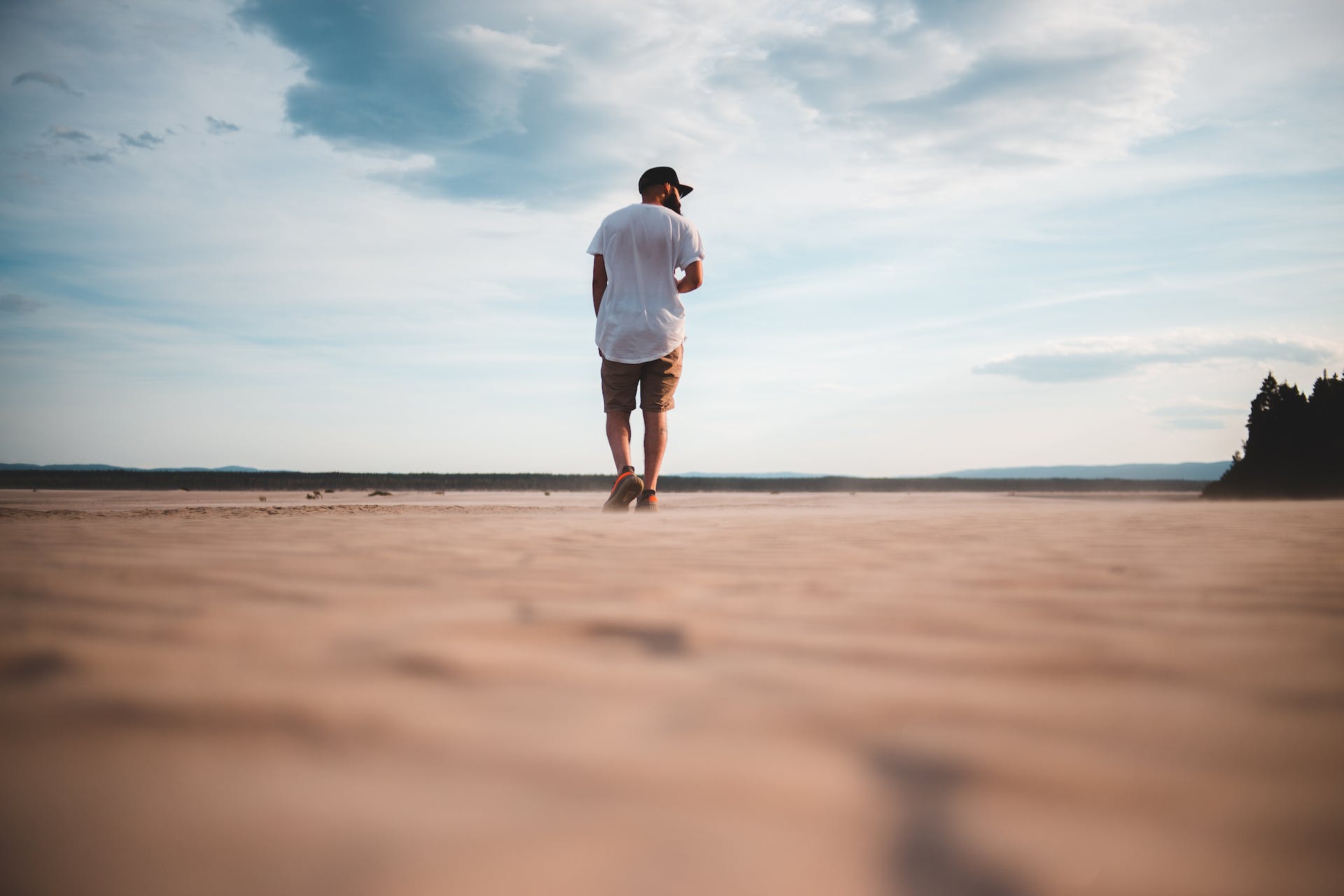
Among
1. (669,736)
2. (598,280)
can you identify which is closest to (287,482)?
(598,280)

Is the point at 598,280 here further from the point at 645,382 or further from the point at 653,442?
the point at 653,442

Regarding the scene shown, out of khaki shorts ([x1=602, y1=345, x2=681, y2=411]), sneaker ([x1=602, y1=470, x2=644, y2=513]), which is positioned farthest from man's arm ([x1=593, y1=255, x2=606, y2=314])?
sneaker ([x1=602, y1=470, x2=644, y2=513])

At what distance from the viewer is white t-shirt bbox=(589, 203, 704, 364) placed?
4.14 m

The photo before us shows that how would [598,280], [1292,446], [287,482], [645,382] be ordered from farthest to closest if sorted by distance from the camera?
1. [287,482]
2. [1292,446]
3. [598,280]
4. [645,382]

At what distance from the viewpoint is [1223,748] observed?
560 millimetres

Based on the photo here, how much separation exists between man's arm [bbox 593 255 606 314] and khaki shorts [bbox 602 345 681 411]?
454 mm

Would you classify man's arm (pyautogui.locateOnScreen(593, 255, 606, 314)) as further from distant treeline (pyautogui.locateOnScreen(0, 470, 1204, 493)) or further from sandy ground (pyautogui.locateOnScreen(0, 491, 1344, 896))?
distant treeline (pyautogui.locateOnScreen(0, 470, 1204, 493))

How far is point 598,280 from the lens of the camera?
14.6 ft

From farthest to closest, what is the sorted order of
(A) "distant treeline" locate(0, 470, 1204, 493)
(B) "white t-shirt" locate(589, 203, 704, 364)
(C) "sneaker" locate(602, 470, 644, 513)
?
1. (A) "distant treeline" locate(0, 470, 1204, 493)
2. (B) "white t-shirt" locate(589, 203, 704, 364)
3. (C) "sneaker" locate(602, 470, 644, 513)

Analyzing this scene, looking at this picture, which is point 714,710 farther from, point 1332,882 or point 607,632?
point 1332,882

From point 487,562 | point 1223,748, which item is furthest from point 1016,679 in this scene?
point 487,562

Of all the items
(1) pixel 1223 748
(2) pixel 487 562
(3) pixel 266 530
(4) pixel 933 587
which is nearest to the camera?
(1) pixel 1223 748

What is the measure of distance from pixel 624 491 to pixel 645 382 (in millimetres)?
710

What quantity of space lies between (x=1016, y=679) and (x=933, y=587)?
52cm
